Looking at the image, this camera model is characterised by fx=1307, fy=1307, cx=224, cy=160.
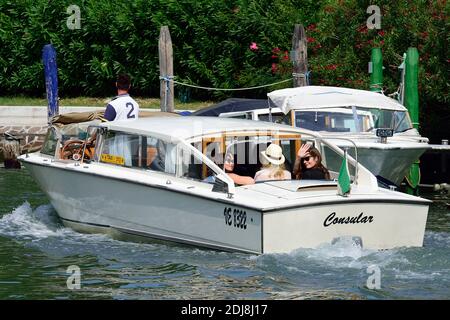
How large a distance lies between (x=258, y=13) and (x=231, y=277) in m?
16.4

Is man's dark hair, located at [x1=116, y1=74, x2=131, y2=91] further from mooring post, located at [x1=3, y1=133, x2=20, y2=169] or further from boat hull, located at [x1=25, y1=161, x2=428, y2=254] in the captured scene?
mooring post, located at [x1=3, y1=133, x2=20, y2=169]

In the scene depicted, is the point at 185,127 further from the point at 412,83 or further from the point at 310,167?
the point at 412,83

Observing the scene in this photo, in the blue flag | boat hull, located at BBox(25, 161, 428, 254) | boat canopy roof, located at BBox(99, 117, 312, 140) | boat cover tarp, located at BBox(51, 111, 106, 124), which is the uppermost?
boat canopy roof, located at BBox(99, 117, 312, 140)

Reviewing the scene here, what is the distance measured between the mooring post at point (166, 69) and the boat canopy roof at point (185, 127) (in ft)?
29.9

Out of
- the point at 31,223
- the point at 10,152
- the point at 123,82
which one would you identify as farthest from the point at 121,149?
the point at 10,152

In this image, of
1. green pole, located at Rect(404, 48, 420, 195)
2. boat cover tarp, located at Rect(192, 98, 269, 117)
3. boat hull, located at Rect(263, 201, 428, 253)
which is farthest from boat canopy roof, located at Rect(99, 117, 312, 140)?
green pole, located at Rect(404, 48, 420, 195)

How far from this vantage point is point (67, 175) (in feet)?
51.4

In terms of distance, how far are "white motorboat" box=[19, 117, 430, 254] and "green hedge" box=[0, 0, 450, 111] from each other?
409 inches

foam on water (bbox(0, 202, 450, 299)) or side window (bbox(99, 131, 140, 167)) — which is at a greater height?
side window (bbox(99, 131, 140, 167))

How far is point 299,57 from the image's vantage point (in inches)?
942

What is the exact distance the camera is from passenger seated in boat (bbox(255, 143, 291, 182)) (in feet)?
46.8

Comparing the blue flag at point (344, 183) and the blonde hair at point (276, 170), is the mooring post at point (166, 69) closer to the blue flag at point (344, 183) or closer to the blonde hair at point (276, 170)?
the blonde hair at point (276, 170)

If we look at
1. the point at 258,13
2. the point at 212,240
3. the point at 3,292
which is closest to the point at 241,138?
the point at 212,240
